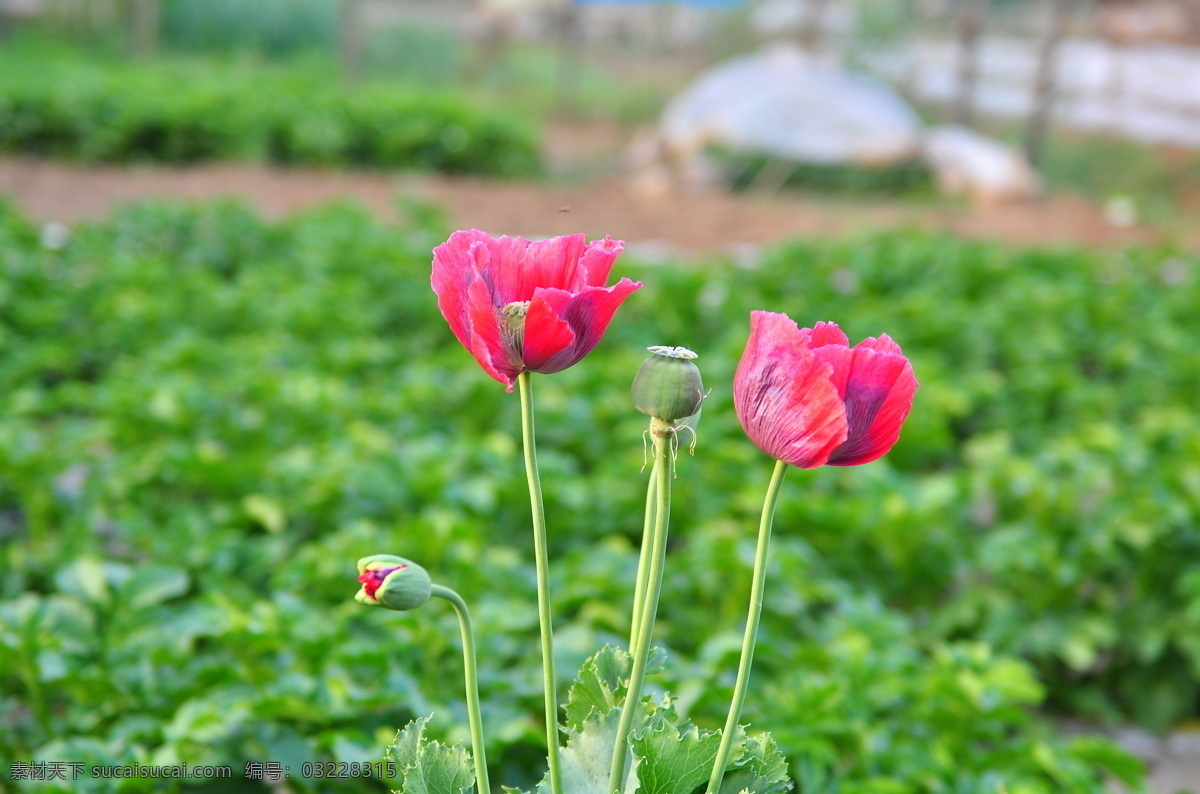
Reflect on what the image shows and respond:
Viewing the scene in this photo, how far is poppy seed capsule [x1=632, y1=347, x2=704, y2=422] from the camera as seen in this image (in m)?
0.80

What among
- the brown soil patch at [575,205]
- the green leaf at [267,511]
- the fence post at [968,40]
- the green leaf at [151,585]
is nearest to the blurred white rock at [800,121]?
the fence post at [968,40]

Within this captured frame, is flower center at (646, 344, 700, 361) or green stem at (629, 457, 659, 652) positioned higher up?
flower center at (646, 344, 700, 361)

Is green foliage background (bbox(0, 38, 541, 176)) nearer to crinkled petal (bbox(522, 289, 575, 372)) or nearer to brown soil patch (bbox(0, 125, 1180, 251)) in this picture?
brown soil patch (bbox(0, 125, 1180, 251))

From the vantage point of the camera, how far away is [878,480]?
2928 mm

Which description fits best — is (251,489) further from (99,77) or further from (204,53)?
(204,53)

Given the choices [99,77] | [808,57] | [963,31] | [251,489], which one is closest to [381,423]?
[251,489]

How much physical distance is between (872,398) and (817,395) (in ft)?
0.19

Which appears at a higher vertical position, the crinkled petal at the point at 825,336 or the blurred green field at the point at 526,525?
the crinkled petal at the point at 825,336

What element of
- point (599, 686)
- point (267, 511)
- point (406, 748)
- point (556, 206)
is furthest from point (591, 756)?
point (556, 206)

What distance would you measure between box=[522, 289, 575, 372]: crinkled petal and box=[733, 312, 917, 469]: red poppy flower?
14cm

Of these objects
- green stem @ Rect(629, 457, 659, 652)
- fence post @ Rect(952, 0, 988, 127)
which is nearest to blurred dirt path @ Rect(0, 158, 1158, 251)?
fence post @ Rect(952, 0, 988, 127)

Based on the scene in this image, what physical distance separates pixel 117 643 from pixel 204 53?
15.7 meters

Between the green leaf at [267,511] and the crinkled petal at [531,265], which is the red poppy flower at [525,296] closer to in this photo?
the crinkled petal at [531,265]

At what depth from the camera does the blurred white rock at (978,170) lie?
10.5 meters
